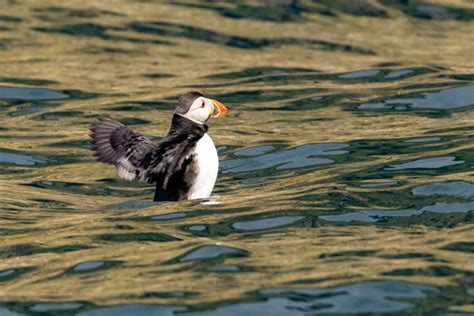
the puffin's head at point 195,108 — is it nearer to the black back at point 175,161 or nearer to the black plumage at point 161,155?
the black plumage at point 161,155

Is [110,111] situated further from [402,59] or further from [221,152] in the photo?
[402,59]

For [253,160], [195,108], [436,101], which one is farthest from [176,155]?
[436,101]

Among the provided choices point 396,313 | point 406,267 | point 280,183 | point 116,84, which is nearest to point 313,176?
point 280,183

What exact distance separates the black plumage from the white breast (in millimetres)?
43

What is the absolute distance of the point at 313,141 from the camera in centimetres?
1338

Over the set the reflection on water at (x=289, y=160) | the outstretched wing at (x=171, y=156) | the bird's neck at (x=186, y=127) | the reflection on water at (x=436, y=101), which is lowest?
the reflection on water at (x=289, y=160)

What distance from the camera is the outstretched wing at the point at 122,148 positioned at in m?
10.3

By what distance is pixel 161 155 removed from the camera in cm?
1020

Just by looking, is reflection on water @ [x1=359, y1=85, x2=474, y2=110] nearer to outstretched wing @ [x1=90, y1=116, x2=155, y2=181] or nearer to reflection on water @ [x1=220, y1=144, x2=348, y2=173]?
reflection on water @ [x1=220, y1=144, x2=348, y2=173]

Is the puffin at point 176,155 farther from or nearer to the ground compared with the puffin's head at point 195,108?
nearer to the ground

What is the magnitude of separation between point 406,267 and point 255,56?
10525 millimetres

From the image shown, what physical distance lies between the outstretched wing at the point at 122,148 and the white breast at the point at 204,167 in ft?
1.40

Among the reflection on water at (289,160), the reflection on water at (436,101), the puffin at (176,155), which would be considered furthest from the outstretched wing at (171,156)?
the reflection on water at (436,101)

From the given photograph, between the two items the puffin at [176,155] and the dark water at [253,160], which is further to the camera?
the puffin at [176,155]
